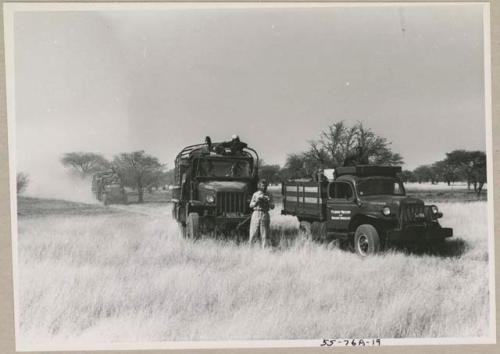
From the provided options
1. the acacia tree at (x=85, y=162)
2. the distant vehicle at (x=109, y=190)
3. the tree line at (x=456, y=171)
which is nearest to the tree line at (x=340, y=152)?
the tree line at (x=456, y=171)

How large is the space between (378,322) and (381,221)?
221 centimetres

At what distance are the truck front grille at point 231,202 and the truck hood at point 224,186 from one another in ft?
0.29

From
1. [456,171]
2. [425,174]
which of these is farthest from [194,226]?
[456,171]

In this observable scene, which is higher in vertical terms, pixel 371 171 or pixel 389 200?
pixel 371 171

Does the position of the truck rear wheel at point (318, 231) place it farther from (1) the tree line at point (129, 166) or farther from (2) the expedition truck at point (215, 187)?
(1) the tree line at point (129, 166)

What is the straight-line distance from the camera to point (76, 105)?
785 cm

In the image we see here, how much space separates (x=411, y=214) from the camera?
325 inches

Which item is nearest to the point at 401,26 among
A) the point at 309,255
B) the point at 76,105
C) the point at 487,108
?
the point at 487,108

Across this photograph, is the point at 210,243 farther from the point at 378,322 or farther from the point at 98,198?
the point at 98,198

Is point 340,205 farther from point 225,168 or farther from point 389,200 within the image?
point 225,168

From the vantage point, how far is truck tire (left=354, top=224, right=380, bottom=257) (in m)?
8.16

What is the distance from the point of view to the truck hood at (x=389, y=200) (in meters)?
8.30

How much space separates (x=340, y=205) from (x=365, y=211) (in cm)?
49

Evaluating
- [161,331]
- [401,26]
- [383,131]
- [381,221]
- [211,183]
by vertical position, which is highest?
[401,26]
